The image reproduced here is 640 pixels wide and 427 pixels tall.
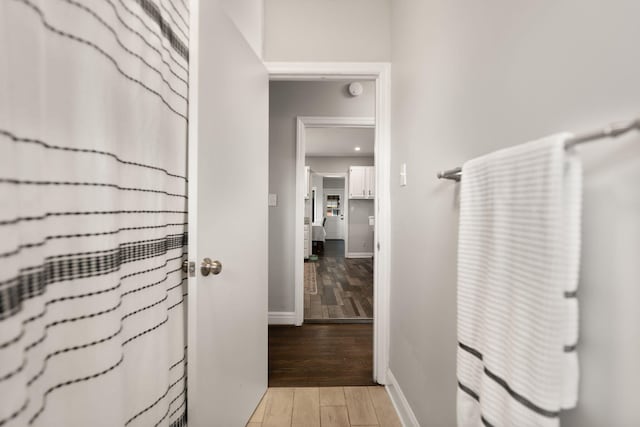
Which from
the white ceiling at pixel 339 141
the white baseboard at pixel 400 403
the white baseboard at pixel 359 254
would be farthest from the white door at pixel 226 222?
the white baseboard at pixel 359 254

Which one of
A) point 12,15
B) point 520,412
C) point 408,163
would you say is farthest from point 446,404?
point 12,15

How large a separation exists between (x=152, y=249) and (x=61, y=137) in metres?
0.38

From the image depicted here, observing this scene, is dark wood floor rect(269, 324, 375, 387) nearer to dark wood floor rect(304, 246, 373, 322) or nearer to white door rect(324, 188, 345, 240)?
dark wood floor rect(304, 246, 373, 322)

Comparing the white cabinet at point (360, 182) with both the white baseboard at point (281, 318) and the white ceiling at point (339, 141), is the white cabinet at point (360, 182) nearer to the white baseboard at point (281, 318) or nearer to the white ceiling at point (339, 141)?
the white ceiling at point (339, 141)

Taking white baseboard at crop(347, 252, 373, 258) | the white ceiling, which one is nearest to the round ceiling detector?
the white ceiling

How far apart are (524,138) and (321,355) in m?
2.04

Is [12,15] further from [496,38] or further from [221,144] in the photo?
[496,38]

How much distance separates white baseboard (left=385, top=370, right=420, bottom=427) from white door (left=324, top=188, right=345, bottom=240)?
8.10m

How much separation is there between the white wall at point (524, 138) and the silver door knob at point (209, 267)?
0.87 meters

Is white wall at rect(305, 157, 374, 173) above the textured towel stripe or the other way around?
above

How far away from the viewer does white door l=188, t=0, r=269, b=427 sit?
1.01m

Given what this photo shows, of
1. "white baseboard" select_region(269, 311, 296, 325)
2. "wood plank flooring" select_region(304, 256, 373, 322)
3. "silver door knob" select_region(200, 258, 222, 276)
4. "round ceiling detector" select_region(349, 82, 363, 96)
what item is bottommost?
"wood plank flooring" select_region(304, 256, 373, 322)

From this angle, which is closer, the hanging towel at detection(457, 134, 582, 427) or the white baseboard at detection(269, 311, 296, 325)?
the hanging towel at detection(457, 134, 582, 427)

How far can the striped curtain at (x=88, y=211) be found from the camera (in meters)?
0.49
